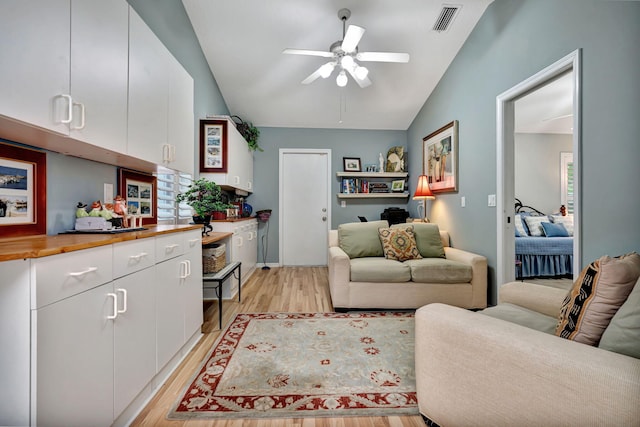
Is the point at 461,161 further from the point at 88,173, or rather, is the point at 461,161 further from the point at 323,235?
the point at 88,173

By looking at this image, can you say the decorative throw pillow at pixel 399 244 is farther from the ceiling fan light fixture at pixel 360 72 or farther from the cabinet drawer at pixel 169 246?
the cabinet drawer at pixel 169 246

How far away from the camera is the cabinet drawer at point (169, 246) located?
1.57 metres

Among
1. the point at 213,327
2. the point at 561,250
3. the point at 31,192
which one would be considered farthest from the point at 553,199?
the point at 31,192

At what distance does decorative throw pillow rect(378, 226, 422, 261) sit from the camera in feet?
9.70

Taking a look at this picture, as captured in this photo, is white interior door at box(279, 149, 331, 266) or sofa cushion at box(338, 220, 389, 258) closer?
sofa cushion at box(338, 220, 389, 258)

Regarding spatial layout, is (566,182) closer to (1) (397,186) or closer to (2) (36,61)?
(1) (397,186)

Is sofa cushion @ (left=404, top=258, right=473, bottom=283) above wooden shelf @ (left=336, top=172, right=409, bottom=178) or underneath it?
underneath

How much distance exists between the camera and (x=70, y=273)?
3.14 ft

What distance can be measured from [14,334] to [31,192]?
0.81 m

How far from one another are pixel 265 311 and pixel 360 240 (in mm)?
1275

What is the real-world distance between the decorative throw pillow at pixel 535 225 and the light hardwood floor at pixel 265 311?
324 centimetres

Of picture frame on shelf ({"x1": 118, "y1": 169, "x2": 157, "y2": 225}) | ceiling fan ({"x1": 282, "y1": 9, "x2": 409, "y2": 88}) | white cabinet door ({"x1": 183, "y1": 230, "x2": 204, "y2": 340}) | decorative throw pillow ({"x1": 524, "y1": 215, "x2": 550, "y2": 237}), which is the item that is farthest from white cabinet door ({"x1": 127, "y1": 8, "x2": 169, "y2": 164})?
decorative throw pillow ({"x1": 524, "y1": 215, "x2": 550, "y2": 237})

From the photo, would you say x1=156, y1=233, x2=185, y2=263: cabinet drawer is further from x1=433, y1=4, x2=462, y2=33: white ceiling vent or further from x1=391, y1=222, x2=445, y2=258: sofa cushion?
x1=433, y1=4, x2=462, y2=33: white ceiling vent

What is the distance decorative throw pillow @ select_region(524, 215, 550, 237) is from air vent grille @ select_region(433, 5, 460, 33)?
3.10 metres
